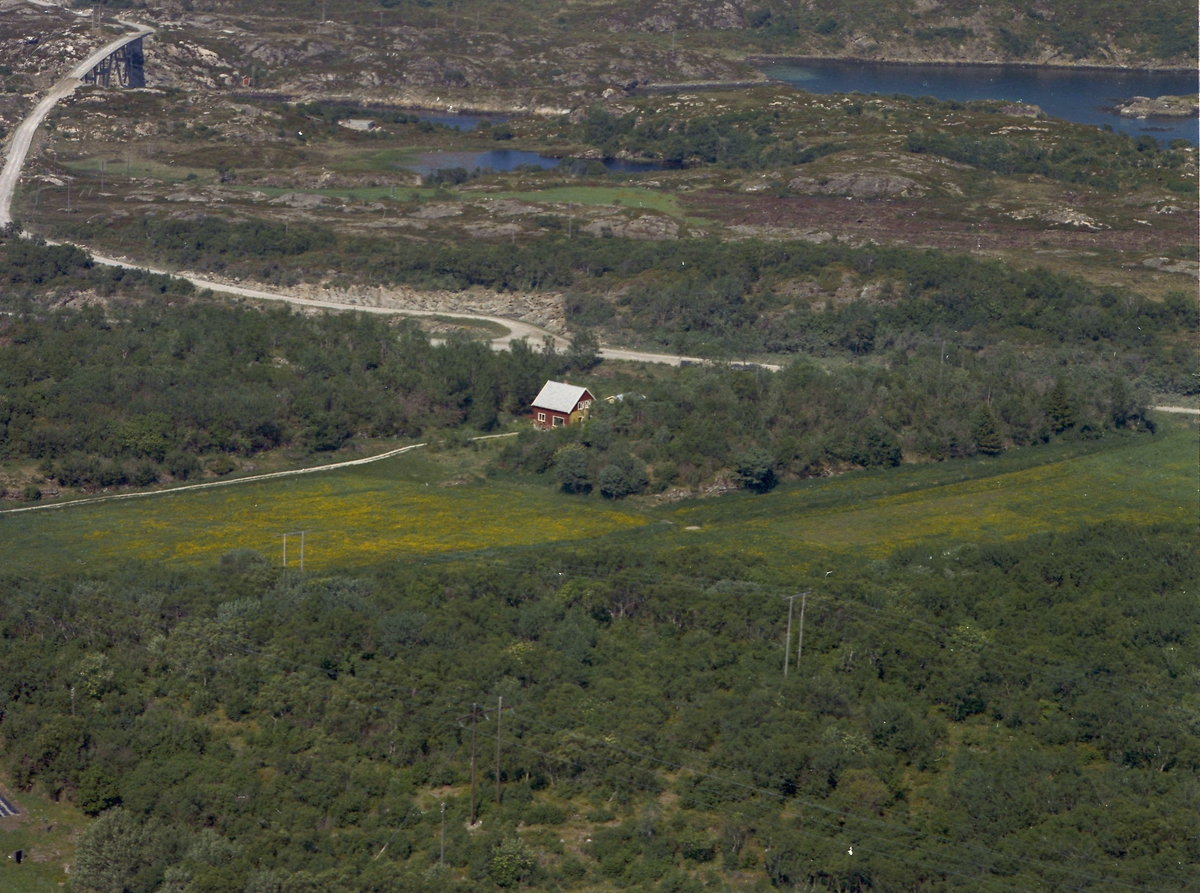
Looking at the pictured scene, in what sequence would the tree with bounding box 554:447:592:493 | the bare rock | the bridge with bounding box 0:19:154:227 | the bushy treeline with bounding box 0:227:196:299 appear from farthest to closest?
the bridge with bounding box 0:19:154:227, the bare rock, the bushy treeline with bounding box 0:227:196:299, the tree with bounding box 554:447:592:493

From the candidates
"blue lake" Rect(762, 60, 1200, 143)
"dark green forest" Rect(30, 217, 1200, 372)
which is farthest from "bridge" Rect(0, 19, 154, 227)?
"blue lake" Rect(762, 60, 1200, 143)

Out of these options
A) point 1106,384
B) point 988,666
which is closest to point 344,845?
point 988,666

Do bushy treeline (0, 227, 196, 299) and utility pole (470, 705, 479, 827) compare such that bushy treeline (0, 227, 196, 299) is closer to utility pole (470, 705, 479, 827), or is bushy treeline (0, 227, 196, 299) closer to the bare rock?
the bare rock

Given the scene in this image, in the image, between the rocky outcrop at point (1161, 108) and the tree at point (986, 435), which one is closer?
the tree at point (986, 435)

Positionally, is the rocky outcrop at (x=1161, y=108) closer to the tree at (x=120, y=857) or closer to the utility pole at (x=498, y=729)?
the utility pole at (x=498, y=729)

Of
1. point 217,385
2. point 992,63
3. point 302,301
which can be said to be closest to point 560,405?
point 217,385

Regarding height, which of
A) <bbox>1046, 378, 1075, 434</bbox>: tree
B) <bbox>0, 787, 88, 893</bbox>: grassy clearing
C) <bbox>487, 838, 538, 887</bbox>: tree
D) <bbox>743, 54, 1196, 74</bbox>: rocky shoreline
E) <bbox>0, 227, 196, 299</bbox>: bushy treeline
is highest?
<bbox>743, 54, 1196, 74</bbox>: rocky shoreline

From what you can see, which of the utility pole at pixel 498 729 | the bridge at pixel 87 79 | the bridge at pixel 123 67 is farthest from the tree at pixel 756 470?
the bridge at pixel 123 67
